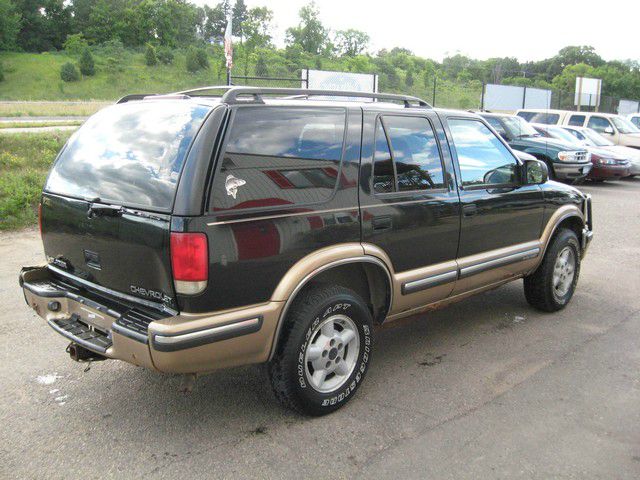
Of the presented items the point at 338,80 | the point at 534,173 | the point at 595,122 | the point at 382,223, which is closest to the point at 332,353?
the point at 382,223

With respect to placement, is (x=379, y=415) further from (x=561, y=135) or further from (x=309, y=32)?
(x=309, y=32)

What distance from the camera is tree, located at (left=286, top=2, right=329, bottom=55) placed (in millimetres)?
89250

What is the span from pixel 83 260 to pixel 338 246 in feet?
4.87

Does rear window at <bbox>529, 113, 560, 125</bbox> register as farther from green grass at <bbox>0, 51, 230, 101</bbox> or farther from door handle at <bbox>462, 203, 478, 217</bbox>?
green grass at <bbox>0, 51, 230, 101</bbox>

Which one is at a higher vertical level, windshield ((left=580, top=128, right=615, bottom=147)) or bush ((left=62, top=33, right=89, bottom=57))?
bush ((left=62, top=33, right=89, bottom=57))

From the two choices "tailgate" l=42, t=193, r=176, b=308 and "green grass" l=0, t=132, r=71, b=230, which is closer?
"tailgate" l=42, t=193, r=176, b=308

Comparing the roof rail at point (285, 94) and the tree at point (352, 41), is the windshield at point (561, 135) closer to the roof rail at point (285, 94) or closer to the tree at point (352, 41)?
the roof rail at point (285, 94)

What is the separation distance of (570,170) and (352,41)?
87.3 metres

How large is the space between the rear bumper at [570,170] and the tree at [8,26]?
282ft

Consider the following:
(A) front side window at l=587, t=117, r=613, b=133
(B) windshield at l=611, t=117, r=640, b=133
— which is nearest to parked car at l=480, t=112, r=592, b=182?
(A) front side window at l=587, t=117, r=613, b=133

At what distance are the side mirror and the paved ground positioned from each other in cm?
125

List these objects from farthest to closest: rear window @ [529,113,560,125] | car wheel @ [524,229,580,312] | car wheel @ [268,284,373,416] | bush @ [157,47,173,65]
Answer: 1. bush @ [157,47,173,65]
2. rear window @ [529,113,560,125]
3. car wheel @ [524,229,580,312]
4. car wheel @ [268,284,373,416]

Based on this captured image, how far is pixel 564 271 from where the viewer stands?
18.4ft

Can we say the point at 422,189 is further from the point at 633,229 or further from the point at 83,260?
the point at 633,229
